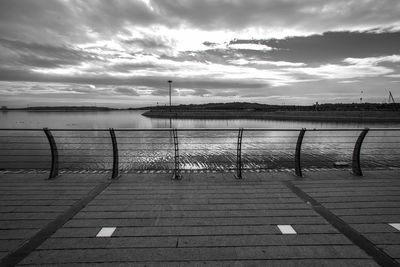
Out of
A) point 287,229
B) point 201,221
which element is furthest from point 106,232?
point 287,229

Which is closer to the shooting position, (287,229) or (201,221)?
(287,229)

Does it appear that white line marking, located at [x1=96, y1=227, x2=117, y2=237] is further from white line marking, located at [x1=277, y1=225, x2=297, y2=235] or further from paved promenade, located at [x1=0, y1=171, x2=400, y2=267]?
white line marking, located at [x1=277, y1=225, x2=297, y2=235]

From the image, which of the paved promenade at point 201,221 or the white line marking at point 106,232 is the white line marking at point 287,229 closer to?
the paved promenade at point 201,221

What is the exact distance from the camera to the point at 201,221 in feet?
11.4

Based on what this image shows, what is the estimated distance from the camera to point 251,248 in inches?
111

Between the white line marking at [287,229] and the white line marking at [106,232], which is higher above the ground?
the white line marking at [287,229]

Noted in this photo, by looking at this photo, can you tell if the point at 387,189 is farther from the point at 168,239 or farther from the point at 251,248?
the point at 168,239

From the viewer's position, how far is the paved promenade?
267cm

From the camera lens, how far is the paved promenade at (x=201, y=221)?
2670 mm

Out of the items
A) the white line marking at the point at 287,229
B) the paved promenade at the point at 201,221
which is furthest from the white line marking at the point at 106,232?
the white line marking at the point at 287,229

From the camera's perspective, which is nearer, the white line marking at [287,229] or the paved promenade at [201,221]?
the paved promenade at [201,221]

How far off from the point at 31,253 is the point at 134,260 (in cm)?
121

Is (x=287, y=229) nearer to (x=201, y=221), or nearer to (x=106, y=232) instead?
(x=201, y=221)

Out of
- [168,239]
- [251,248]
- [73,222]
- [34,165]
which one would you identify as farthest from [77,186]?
[34,165]
